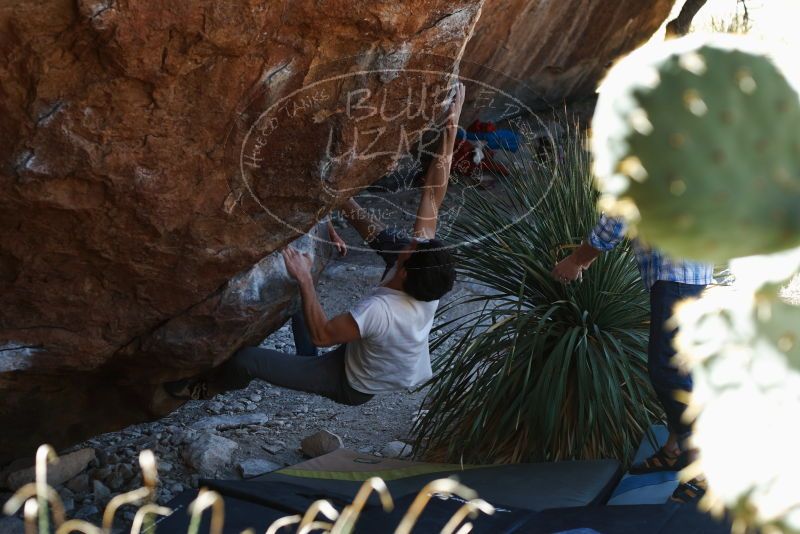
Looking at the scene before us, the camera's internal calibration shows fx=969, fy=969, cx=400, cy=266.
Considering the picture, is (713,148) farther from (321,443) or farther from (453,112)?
(321,443)

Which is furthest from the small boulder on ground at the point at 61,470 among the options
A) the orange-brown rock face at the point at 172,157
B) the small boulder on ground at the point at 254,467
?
the small boulder on ground at the point at 254,467

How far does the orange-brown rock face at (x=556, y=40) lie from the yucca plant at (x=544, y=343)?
229 cm

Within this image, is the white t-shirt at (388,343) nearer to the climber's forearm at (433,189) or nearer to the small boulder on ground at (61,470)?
the climber's forearm at (433,189)

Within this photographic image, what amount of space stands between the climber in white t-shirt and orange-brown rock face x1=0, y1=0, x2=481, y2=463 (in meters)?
0.26

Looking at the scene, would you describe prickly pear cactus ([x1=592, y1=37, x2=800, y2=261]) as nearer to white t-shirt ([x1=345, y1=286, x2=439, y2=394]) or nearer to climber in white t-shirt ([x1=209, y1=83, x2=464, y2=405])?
climber in white t-shirt ([x1=209, y1=83, x2=464, y2=405])

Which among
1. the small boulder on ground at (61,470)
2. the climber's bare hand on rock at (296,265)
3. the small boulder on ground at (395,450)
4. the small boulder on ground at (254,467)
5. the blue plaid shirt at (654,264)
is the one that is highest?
the blue plaid shirt at (654,264)

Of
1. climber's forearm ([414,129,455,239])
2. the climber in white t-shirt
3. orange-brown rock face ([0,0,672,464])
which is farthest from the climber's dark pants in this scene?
climber's forearm ([414,129,455,239])

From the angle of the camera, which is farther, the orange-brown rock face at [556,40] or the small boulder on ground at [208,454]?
the orange-brown rock face at [556,40]

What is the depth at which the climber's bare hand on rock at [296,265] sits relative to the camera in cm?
359

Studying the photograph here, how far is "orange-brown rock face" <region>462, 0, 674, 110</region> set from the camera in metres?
6.54

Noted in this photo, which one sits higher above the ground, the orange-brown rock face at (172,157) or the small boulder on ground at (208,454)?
the orange-brown rock face at (172,157)

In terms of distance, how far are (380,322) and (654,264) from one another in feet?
3.46

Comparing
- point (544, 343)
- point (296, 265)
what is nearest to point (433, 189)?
point (296, 265)

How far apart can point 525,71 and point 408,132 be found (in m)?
4.60
